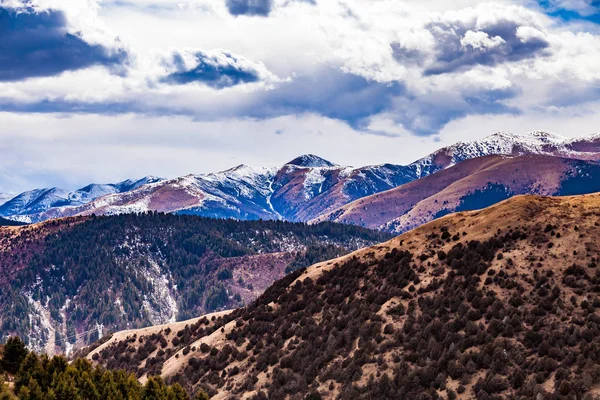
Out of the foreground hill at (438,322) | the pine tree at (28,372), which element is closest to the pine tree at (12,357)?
the pine tree at (28,372)

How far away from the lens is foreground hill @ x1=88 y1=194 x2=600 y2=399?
79375 mm

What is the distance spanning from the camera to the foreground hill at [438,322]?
260ft

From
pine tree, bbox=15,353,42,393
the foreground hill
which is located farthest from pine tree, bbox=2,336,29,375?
the foreground hill

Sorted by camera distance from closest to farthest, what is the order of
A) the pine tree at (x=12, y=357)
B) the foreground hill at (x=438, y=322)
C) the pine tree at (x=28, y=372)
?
the foreground hill at (x=438, y=322) < the pine tree at (x=28, y=372) < the pine tree at (x=12, y=357)

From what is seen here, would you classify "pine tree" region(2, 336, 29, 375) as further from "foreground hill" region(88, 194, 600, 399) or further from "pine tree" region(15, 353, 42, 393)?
"foreground hill" region(88, 194, 600, 399)

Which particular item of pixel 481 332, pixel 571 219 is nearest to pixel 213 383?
pixel 481 332

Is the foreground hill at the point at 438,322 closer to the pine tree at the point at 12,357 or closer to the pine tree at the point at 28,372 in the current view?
the pine tree at the point at 28,372

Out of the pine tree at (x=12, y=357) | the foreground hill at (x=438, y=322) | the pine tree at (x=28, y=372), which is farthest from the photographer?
the pine tree at (x=12, y=357)

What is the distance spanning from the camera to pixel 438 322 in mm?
92188

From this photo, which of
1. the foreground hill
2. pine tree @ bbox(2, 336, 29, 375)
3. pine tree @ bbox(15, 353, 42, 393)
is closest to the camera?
the foreground hill

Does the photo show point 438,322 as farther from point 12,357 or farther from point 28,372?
point 12,357

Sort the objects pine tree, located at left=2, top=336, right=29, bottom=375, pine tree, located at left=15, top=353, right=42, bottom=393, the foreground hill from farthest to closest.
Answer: pine tree, located at left=2, top=336, right=29, bottom=375
pine tree, located at left=15, top=353, right=42, bottom=393
the foreground hill

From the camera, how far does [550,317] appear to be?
85.0 m

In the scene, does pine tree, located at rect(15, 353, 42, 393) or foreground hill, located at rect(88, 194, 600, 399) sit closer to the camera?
foreground hill, located at rect(88, 194, 600, 399)
